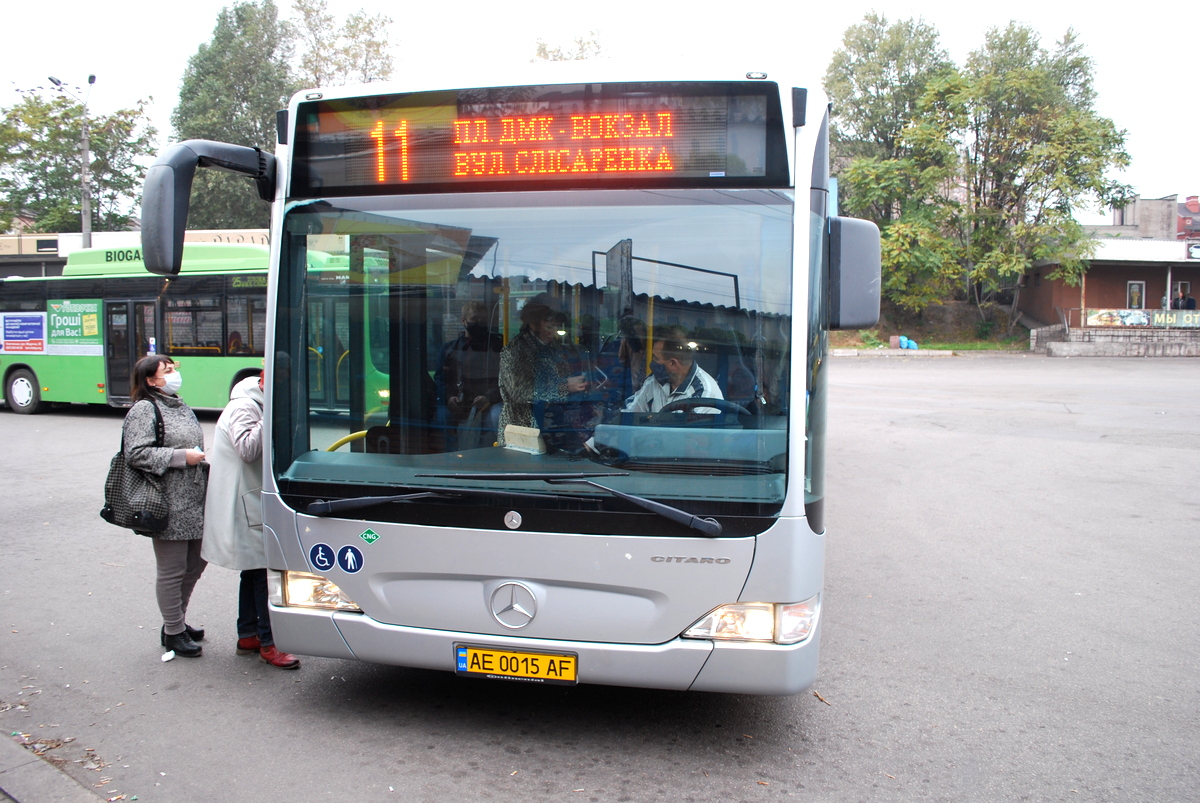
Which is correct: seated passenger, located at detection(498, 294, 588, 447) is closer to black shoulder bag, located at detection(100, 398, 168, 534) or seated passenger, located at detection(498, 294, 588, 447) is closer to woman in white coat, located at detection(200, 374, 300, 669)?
woman in white coat, located at detection(200, 374, 300, 669)

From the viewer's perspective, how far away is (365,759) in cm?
367

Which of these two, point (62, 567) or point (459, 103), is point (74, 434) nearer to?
point (62, 567)

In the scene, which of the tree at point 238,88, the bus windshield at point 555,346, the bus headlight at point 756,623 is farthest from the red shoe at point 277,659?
the tree at point 238,88

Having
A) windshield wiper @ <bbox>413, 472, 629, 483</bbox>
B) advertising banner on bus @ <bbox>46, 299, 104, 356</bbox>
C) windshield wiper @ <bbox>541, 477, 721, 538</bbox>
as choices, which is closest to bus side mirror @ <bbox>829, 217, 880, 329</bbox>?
windshield wiper @ <bbox>541, 477, 721, 538</bbox>

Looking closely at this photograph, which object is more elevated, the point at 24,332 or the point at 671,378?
the point at 24,332

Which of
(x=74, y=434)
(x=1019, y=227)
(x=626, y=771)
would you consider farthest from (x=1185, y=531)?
(x=1019, y=227)

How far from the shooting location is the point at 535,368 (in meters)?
3.58

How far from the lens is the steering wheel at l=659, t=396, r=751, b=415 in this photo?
11.3 ft

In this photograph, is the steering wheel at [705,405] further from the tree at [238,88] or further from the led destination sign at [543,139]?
the tree at [238,88]

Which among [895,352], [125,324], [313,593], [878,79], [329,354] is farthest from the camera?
[878,79]

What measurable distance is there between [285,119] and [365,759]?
2616 mm

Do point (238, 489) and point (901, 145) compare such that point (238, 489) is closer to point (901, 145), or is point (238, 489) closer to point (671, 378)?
point (671, 378)

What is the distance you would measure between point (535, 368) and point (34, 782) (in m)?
2.41

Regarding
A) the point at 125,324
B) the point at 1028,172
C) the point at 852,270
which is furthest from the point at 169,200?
the point at 1028,172
